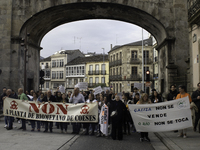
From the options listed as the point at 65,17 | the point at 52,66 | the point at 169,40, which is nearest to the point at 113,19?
the point at 65,17

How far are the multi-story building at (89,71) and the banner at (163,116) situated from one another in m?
57.7

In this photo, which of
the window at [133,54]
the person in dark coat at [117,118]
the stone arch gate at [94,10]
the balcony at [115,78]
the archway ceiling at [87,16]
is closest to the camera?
the person in dark coat at [117,118]

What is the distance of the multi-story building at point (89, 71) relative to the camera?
70562mm

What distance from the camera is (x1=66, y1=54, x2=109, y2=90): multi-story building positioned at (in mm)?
70562

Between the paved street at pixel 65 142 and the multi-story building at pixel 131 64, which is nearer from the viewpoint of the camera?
the paved street at pixel 65 142

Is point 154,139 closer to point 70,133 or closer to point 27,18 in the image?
point 70,133

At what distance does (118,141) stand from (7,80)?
11740 millimetres

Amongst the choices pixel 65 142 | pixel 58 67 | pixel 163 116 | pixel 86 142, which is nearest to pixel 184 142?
pixel 163 116

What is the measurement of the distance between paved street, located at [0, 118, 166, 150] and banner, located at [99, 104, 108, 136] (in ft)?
0.94

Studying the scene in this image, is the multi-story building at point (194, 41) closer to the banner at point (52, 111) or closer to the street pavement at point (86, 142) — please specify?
the street pavement at point (86, 142)

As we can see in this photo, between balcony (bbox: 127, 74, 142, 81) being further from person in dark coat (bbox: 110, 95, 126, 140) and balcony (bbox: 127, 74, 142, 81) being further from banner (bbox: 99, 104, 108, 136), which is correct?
person in dark coat (bbox: 110, 95, 126, 140)

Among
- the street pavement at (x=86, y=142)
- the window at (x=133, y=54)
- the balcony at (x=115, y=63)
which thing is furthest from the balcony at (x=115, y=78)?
the street pavement at (x=86, y=142)

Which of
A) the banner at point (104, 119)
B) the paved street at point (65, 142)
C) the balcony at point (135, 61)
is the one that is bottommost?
Result: the paved street at point (65, 142)

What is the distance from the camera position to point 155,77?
54.7 meters
